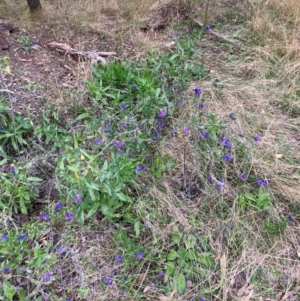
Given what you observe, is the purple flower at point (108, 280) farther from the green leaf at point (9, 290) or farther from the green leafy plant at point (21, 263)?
the green leaf at point (9, 290)

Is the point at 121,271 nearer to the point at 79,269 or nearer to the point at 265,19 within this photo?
the point at 79,269

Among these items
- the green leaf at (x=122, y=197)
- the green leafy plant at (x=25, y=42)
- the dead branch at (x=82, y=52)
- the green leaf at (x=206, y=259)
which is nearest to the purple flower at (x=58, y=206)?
the green leaf at (x=122, y=197)

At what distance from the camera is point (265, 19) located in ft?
9.86

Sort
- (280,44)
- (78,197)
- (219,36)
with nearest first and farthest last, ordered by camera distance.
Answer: (78,197), (280,44), (219,36)

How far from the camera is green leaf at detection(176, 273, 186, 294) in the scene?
1.50m

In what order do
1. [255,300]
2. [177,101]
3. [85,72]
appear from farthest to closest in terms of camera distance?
[85,72], [177,101], [255,300]

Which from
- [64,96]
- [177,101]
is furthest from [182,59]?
[64,96]

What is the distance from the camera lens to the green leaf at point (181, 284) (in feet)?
4.91

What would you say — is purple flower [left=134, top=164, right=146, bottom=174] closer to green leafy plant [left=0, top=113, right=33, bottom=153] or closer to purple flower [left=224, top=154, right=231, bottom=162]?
purple flower [left=224, top=154, right=231, bottom=162]

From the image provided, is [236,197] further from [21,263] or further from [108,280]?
[21,263]

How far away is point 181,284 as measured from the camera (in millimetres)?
1508

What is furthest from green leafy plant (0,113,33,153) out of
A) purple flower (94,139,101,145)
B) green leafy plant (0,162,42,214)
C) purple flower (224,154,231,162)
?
purple flower (224,154,231,162)

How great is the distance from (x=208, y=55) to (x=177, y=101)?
0.80 metres

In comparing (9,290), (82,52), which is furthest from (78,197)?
(82,52)
